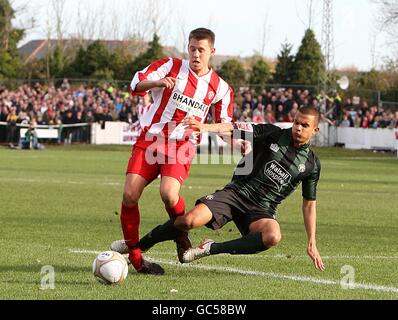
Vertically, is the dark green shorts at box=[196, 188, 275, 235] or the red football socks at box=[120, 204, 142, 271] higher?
the dark green shorts at box=[196, 188, 275, 235]

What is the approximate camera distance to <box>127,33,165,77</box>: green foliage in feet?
191

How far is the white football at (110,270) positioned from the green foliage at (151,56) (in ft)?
161

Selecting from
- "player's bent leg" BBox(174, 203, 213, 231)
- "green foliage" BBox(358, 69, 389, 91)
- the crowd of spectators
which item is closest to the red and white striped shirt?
"player's bent leg" BBox(174, 203, 213, 231)

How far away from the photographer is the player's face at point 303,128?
9.33m

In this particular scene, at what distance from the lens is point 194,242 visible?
12.1 m

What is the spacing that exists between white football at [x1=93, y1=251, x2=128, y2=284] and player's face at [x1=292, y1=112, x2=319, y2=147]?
6.86 feet

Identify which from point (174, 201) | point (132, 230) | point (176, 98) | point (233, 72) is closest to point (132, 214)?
point (132, 230)

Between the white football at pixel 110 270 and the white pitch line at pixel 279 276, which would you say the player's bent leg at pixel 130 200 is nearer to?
the white pitch line at pixel 279 276

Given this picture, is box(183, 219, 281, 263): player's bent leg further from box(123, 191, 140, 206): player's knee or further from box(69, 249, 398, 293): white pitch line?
box(123, 191, 140, 206): player's knee

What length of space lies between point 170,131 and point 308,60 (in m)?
48.9

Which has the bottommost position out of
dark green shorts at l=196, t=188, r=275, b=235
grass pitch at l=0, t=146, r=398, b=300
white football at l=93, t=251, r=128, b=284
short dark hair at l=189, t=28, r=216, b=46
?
grass pitch at l=0, t=146, r=398, b=300

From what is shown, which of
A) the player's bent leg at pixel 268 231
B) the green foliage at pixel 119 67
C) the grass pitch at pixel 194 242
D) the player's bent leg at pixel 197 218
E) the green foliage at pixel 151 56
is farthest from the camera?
the green foliage at pixel 119 67

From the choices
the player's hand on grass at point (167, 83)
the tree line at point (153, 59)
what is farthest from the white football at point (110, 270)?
the tree line at point (153, 59)
